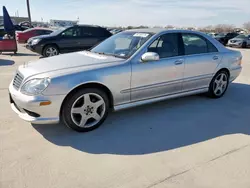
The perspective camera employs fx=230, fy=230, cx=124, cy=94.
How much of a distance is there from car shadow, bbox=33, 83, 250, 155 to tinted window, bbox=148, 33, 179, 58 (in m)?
1.03

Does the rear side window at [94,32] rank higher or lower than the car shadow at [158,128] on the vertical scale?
higher

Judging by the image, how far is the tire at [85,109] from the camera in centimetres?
318

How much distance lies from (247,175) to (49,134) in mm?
2548

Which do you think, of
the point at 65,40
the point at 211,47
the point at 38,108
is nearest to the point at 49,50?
the point at 65,40

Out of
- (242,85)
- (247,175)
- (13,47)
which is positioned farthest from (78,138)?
(13,47)

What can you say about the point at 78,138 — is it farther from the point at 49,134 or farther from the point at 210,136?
the point at 210,136

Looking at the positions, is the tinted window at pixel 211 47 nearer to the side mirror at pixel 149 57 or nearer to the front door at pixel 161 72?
the front door at pixel 161 72

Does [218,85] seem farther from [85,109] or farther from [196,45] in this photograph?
[85,109]

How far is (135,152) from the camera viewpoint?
288cm

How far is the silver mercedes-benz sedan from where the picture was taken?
3.04 metres

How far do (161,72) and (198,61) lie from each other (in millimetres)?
966

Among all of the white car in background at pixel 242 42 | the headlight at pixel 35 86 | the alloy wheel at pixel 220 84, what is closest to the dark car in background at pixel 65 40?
the alloy wheel at pixel 220 84

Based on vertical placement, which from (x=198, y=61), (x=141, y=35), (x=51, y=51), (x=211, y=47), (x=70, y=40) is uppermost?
(x=141, y=35)

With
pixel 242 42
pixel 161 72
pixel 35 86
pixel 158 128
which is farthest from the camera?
pixel 242 42
